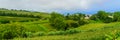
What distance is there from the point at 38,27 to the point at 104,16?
141ft

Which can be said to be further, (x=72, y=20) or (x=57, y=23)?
(x=72, y=20)

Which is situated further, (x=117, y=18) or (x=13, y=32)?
(x=117, y=18)

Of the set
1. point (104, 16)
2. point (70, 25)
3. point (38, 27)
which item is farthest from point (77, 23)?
point (104, 16)

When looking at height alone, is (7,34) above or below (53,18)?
above

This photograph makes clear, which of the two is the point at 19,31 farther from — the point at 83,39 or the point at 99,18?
the point at 99,18

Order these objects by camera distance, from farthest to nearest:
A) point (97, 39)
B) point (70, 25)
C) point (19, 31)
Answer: point (70, 25)
point (19, 31)
point (97, 39)

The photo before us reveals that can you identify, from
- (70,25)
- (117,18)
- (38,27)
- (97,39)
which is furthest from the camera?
(117,18)

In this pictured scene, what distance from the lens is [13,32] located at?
157 feet

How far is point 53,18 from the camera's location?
137625 mm

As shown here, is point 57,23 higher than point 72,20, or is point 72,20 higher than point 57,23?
point 72,20

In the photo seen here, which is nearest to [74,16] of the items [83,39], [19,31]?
[19,31]

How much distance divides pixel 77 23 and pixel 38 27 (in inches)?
651

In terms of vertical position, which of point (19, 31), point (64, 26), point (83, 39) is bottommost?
point (64, 26)

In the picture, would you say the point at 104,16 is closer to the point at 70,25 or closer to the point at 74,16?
the point at 74,16
